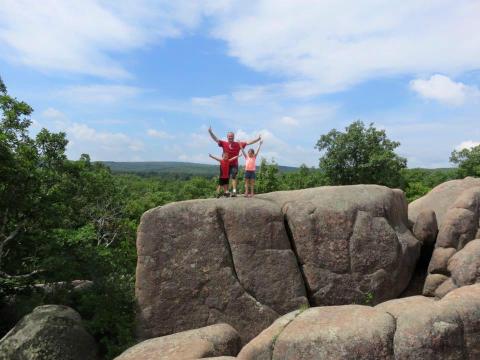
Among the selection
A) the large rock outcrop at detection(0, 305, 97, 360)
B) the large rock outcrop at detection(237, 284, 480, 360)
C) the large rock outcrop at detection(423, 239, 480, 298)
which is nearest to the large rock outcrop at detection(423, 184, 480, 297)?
the large rock outcrop at detection(423, 239, 480, 298)

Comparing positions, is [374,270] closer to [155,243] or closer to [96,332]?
[155,243]

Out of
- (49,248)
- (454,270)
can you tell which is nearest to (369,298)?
(454,270)

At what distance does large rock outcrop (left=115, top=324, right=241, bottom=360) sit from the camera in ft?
41.8

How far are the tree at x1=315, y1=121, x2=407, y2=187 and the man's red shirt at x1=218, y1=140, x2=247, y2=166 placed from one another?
27.8 metres

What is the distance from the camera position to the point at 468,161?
158 ft

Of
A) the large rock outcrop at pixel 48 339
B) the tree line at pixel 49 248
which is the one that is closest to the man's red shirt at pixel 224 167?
the tree line at pixel 49 248

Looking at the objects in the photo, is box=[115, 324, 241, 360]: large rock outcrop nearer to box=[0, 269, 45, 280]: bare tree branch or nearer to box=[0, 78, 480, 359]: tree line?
box=[0, 78, 480, 359]: tree line

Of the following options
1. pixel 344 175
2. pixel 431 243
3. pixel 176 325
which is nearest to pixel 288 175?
pixel 344 175

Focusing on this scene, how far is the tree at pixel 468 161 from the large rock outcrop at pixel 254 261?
117 feet

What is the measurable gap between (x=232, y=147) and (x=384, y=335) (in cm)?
846

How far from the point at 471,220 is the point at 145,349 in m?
12.0

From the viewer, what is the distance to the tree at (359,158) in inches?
1687

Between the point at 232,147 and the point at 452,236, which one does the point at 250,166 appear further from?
the point at 452,236

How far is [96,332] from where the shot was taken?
50.7 feet
